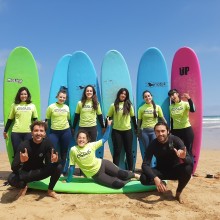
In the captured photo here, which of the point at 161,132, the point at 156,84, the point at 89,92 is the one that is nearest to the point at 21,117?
the point at 89,92

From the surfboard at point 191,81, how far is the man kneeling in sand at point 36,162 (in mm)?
2654

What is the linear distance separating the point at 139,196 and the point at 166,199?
34 cm

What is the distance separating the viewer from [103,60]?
521 centimetres

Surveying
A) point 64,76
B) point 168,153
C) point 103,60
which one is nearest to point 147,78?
point 103,60

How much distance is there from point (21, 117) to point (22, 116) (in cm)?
2

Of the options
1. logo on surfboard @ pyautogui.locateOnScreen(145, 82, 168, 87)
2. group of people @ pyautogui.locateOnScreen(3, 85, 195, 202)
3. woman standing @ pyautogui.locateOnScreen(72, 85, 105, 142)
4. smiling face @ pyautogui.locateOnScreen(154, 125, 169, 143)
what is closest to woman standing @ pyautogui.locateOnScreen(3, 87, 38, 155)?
group of people @ pyautogui.locateOnScreen(3, 85, 195, 202)

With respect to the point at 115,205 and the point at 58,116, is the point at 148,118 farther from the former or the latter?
the point at 115,205

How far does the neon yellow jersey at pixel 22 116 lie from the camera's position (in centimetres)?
416

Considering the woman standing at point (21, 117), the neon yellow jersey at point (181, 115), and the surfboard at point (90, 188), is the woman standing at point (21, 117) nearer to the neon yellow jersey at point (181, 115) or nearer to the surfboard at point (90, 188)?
the surfboard at point (90, 188)

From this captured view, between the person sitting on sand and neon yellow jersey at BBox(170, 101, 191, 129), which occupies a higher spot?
neon yellow jersey at BBox(170, 101, 191, 129)

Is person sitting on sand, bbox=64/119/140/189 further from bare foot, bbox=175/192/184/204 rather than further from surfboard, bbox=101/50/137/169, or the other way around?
surfboard, bbox=101/50/137/169

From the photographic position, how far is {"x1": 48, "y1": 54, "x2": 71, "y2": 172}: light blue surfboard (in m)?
5.12

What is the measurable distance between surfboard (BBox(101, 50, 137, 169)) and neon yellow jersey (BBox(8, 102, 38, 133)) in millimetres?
1346

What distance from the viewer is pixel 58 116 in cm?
427
